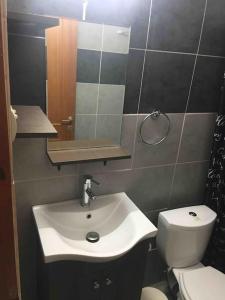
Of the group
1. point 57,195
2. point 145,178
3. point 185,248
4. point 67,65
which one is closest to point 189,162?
point 145,178

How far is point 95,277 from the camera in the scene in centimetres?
117

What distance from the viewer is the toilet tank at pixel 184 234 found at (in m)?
1.56

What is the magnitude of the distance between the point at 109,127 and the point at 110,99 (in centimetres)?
15

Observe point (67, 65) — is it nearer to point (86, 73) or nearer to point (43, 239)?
point (86, 73)

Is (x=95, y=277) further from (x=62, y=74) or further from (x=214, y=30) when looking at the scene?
(x=214, y=30)

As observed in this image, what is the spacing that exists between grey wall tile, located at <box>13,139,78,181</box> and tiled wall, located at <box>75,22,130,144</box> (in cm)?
20

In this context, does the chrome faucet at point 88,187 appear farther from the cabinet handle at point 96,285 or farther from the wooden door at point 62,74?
the cabinet handle at point 96,285

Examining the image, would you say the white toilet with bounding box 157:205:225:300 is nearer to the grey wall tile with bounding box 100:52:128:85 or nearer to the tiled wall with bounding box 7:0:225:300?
the tiled wall with bounding box 7:0:225:300

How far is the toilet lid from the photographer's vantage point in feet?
4.69

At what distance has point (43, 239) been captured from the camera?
112 centimetres

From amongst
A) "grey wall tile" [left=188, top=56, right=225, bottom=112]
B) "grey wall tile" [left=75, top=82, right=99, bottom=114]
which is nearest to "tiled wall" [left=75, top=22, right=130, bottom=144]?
"grey wall tile" [left=75, top=82, right=99, bottom=114]

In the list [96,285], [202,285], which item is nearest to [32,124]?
[96,285]

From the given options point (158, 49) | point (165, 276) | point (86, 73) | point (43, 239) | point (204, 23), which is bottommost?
point (165, 276)

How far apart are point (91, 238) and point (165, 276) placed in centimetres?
98
